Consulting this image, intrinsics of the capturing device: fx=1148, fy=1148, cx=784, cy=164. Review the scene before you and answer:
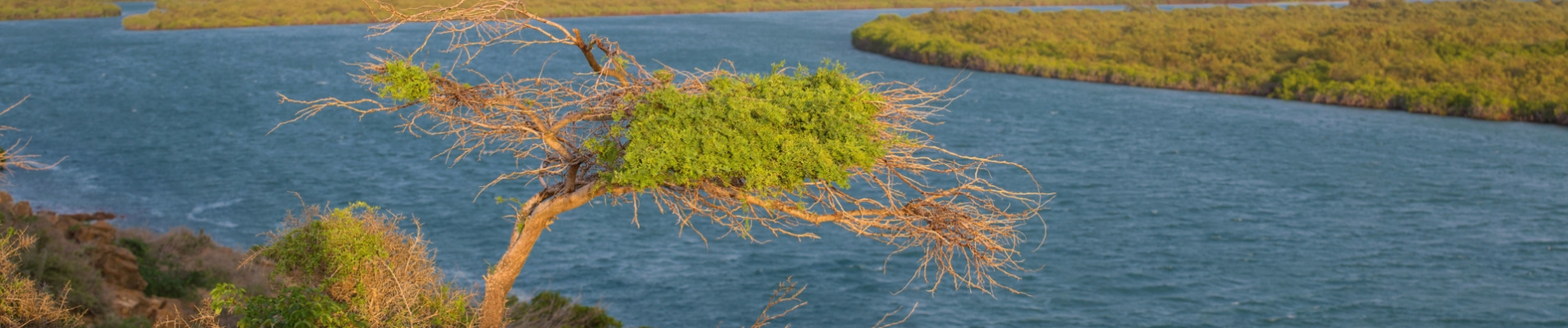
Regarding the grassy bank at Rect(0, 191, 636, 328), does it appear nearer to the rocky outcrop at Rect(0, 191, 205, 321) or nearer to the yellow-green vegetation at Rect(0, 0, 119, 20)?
the rocky outcrop at Rect(0, 191, 205, 321)

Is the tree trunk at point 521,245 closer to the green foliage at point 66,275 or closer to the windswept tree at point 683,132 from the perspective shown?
the windswept tree at point 683,132

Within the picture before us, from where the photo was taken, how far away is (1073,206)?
109 ft

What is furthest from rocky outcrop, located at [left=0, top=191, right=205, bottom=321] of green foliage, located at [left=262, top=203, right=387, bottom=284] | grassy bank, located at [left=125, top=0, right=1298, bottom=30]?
grassy bank, located at [left=125, top=0, right=1298, bottom=30]

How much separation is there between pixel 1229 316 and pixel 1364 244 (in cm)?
825

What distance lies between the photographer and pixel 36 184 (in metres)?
34.1

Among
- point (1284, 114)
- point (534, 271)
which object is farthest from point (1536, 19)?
point (534, 271)

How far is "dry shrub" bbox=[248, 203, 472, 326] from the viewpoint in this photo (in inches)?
400

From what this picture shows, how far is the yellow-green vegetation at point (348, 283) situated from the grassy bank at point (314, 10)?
78933mm

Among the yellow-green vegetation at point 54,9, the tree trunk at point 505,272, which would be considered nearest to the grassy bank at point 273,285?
the tree trunk at point 505,272

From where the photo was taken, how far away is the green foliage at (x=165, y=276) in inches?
729

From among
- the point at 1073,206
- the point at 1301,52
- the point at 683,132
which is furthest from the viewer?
the point at 1301,52

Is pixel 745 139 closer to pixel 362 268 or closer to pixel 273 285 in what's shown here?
pixel 362 268

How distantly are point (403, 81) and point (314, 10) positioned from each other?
116 metres

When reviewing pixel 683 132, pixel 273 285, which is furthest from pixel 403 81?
pixel 273 285
